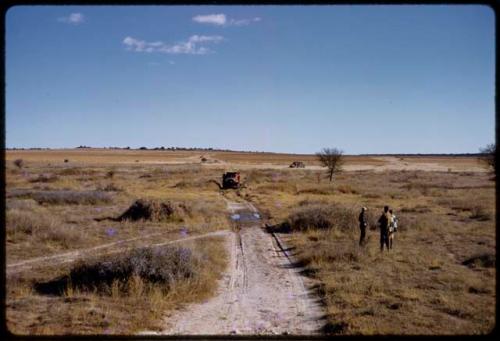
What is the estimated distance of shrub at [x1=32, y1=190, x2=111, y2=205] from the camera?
87.4ft

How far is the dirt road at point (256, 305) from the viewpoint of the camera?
8398 mm

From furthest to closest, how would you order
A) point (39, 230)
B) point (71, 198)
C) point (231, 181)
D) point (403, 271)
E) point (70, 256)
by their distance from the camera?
1. point (231, 181)
2. point (71, 198)
3. point (39, 230)
4. point (70, 256)
5. point (403, 271)

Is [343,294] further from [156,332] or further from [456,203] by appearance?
[456,203]

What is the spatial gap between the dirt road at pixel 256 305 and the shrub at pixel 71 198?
15387 millimetres

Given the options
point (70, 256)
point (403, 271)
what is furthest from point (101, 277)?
point (403, 271)

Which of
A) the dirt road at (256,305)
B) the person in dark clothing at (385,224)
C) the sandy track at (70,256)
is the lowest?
the dirt road at (256,305)

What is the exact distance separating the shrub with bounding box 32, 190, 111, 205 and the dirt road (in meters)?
15.4

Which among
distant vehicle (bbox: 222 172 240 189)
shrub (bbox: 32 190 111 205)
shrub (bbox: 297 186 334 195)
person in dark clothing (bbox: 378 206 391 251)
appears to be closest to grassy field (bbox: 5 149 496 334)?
person in dark clothing (bbox: 378 206 391 251)

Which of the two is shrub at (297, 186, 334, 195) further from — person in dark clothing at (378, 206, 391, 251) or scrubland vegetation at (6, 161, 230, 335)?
person in dark clothing at (378, 206, 391, 251)

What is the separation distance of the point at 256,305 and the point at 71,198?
815 inches

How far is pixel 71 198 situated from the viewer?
2730 cm

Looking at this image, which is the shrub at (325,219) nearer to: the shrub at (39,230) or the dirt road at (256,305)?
the dirt road at (256,305)

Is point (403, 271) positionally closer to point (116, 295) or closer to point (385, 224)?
point (385, 224)

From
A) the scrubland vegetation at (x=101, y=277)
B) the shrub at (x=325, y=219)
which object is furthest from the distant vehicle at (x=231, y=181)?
the scrubland vegetation at (x=101, y=277)
